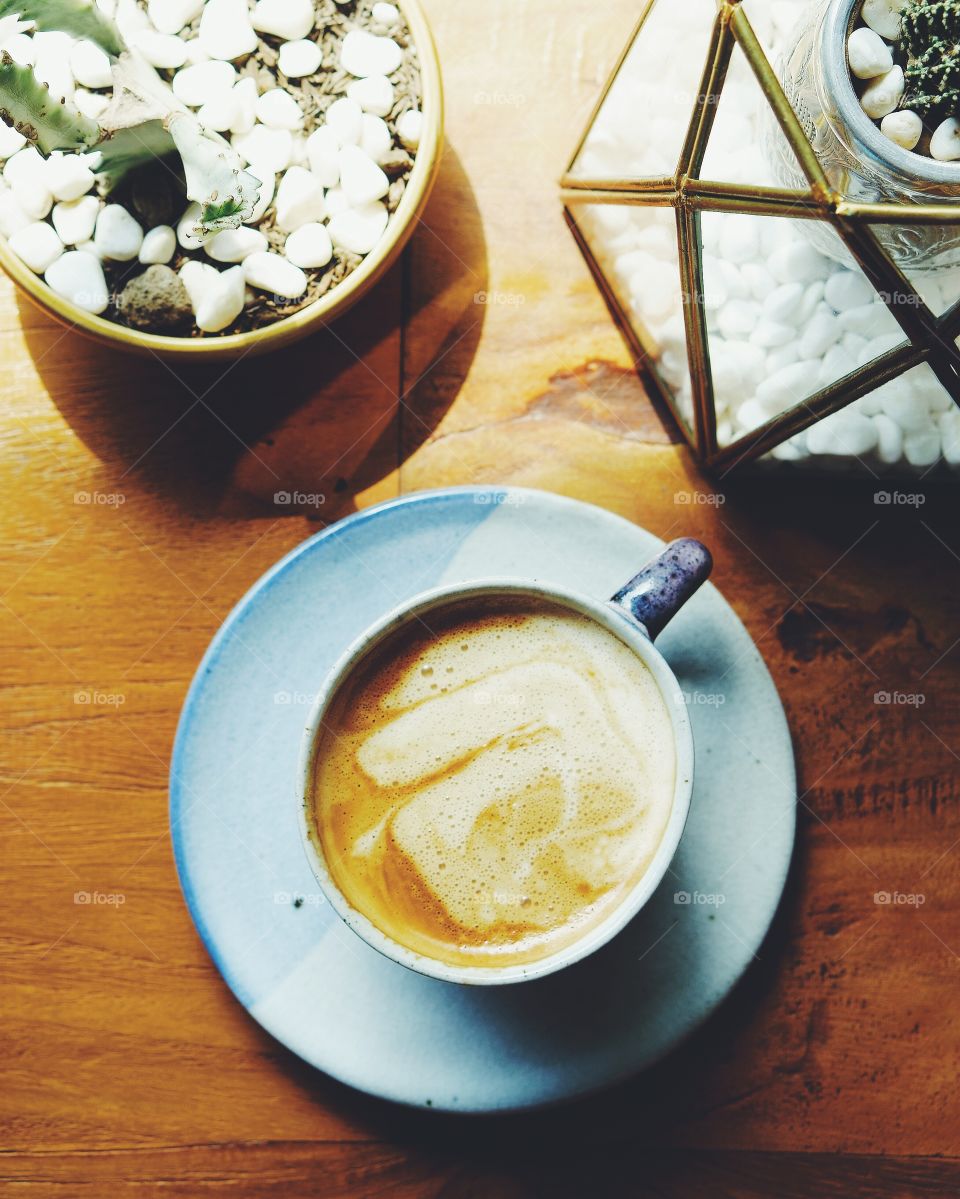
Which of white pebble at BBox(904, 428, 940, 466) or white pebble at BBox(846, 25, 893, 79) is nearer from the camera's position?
white pebble at BBox(846, 25, 893, 79)

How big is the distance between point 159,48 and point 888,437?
598 millimetres

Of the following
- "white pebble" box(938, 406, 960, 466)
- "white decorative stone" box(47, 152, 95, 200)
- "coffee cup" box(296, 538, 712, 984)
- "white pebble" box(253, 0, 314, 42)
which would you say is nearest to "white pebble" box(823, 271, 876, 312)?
"white pebble" box(938, 406, 960, 466)

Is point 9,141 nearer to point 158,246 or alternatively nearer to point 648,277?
point 158,246

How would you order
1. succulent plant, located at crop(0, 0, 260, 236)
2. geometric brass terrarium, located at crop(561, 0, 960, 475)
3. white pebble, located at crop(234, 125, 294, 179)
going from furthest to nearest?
1. white pebble, located at crop(234, 125, 294, 179)
2. succulent plant, located at crop(0, 0, 260, 236)
3. geometric brass terrarium, located at crop(561, 0, 960, 475)

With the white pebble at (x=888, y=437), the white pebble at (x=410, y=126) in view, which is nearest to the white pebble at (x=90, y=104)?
the white pebble at (x=410, y=126)

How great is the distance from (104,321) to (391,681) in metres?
0.33

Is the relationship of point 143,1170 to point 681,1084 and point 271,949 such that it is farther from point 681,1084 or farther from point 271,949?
point 681,1084

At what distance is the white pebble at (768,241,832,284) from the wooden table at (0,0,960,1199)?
182 millimetres

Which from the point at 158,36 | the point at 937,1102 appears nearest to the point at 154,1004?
the point at 937,1102

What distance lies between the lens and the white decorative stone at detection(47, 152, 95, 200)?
689 millimetres

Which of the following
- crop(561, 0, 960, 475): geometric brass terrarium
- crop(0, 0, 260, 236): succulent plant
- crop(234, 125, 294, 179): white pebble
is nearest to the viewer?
crop(561, 0, 960, 475): geometric brass terrarium

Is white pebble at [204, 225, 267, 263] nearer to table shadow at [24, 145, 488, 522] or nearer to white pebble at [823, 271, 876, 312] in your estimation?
table shadow at [24, 145, 488, 522]

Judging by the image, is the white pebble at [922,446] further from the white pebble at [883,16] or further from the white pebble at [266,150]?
the white pebble at [266,150]

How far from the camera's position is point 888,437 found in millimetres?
691
